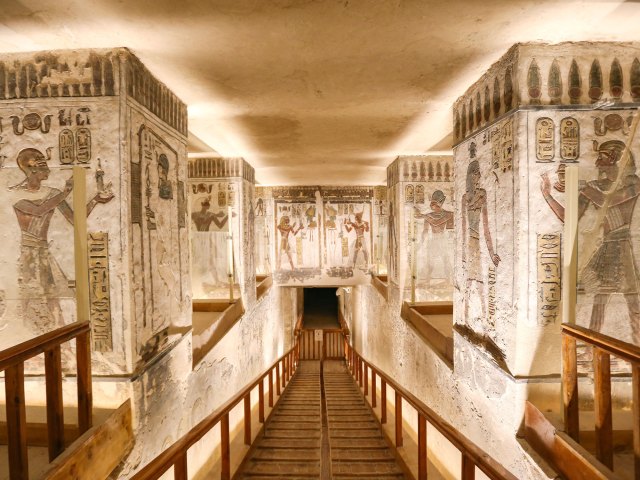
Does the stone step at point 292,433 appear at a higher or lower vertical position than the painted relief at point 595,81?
lower

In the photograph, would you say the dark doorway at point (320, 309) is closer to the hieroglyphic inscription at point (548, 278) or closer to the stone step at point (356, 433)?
the stone step at point (356, 433)

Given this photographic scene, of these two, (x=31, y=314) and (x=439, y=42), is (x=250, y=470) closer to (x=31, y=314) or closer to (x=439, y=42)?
(x=31, y=314)

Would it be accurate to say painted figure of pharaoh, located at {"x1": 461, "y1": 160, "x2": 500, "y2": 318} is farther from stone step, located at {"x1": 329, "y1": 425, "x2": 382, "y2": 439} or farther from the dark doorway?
the dark doorway

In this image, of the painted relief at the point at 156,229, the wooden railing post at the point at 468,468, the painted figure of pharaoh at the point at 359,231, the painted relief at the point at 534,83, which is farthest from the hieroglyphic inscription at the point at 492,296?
the painted figure of pharaoh at the point at 359,231

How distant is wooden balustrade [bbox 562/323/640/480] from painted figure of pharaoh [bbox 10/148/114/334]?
10.4 feet

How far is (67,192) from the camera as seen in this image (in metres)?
2.54

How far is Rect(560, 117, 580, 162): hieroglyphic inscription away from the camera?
8.02 ft

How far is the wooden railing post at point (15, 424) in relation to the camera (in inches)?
64.9

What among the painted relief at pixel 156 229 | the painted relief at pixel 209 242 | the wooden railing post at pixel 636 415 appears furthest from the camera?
the painted relief at pixel 209 242

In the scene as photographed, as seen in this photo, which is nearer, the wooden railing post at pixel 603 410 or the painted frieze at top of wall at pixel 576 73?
the wooden railing post at pixel 603 410

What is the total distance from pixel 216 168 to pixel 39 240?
4.16 meters

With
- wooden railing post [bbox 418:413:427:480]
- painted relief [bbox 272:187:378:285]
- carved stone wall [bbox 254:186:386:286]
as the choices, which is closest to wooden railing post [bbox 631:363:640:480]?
wooden railing post [bbox 418:413:427:480]

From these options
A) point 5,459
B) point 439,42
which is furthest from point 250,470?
point 439,42

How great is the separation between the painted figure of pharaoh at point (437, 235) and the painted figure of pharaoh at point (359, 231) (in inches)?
145
